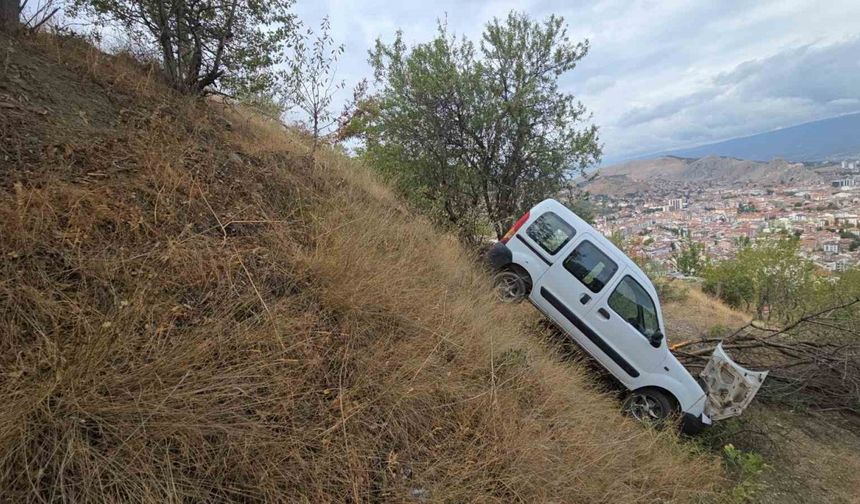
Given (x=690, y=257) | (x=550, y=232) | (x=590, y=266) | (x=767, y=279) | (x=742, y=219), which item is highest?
(x=550, y=232)

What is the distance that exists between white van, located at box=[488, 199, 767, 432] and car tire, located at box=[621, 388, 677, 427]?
11mm

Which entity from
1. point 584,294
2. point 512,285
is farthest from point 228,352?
point 584,294

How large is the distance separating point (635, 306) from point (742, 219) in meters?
33.4

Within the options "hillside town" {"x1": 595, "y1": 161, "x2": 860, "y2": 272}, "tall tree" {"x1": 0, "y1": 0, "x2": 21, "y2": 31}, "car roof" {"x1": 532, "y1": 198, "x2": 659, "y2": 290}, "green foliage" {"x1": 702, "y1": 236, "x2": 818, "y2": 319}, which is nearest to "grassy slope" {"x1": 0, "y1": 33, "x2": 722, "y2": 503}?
"tall tree" {"x1": 0, "y1": 0, "x2": 21, "y2": 31}

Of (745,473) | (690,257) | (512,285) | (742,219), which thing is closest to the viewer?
(745,473)

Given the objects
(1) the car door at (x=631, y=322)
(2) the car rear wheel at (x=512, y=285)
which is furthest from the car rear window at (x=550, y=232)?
(1) the car door at (x=631, y=322)

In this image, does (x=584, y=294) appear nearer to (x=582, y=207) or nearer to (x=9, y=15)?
(x=582, y=207)

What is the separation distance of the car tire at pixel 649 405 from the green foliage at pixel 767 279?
10.7 metres

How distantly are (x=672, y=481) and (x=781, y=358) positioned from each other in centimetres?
523

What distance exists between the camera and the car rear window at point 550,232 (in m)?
5.70

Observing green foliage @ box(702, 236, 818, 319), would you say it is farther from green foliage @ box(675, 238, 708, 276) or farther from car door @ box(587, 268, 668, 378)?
car door @ box(587, 268, 668, 378)

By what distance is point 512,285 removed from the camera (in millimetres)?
5766

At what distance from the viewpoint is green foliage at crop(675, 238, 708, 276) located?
941 inches

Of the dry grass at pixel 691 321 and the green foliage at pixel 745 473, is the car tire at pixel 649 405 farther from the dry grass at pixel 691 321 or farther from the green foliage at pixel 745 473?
the dry grass at pixel 691 321
